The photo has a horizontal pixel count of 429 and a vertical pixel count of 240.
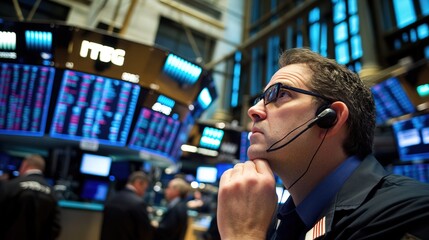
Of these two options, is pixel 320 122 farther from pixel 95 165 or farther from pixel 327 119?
pixel 95 165

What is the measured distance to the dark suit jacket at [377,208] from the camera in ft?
2.21

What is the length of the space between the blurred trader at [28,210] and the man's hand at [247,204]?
2.62 m

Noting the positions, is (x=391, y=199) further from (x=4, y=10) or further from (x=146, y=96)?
(x=4, y=10)

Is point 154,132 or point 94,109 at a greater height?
point 94,109

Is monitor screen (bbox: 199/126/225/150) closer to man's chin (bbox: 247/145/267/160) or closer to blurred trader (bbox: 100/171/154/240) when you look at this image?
blurred trader (bbox: 100/171/154/240)

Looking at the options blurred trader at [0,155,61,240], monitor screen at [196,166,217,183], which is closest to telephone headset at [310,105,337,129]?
blurred trader at [0,155,61,240]

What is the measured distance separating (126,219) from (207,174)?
308cm

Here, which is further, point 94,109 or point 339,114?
point 94,109

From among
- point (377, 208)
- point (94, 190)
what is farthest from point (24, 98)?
point (377, 208)

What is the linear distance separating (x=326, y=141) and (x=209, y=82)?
209 centimetres

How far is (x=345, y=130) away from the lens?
1049mm

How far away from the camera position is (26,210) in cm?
286

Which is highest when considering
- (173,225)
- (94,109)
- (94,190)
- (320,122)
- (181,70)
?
(181,70)

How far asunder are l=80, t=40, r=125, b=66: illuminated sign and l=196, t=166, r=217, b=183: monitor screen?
3948 millimetres
